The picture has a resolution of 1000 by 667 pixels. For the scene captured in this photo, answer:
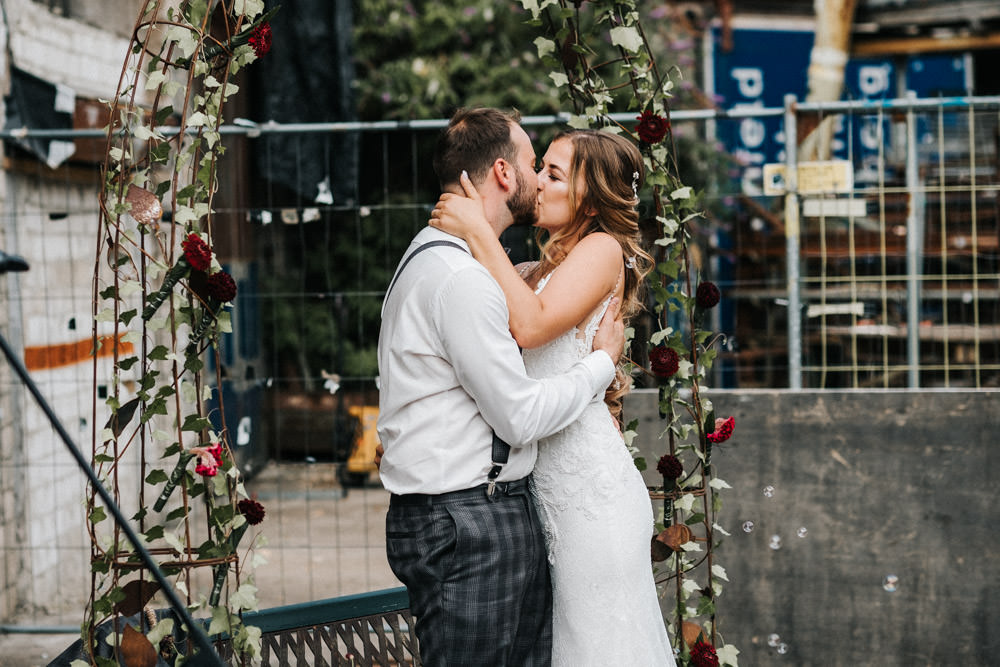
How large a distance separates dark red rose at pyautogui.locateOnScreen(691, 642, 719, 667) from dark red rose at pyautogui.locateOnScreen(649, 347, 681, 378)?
31.8 inches

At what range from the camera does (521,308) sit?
2576mm

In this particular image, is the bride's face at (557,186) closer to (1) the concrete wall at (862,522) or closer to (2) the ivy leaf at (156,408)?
(2) the ivy leaf at (156,408)

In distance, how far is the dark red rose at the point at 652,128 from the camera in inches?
123

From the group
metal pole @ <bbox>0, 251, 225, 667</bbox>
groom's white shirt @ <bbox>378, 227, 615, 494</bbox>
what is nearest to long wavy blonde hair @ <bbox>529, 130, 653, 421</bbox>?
groom's white shirt @ <bbox>378, 227, 615, 494</bbox>

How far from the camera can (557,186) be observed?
286 cm

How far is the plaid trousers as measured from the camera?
2465mm

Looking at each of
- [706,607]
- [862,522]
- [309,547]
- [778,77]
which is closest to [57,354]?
[309,547]

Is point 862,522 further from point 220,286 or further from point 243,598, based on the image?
point 220,286

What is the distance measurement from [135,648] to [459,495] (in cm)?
97

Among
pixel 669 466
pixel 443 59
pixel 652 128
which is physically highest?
pixel 443 59

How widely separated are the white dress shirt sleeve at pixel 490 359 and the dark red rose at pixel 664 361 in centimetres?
82

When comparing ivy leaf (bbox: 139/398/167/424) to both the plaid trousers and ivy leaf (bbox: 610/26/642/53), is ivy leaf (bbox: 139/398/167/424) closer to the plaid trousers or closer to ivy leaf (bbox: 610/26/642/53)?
the plaid trousers

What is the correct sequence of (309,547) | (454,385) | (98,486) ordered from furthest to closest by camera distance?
1. (309,547)
2. (454,385)
3. (98,486)

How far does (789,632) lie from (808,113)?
7.15ft
